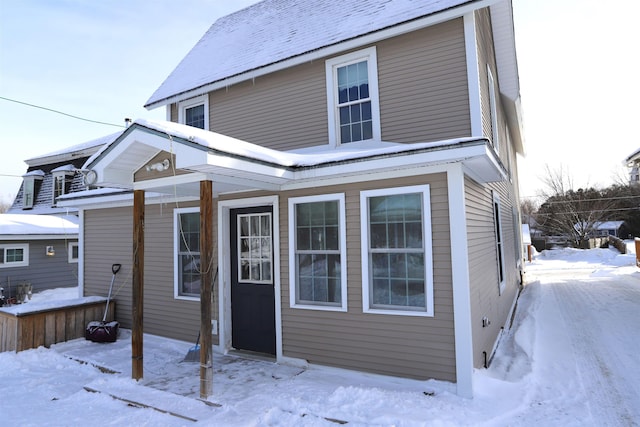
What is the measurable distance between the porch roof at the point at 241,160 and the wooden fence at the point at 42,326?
3537mm

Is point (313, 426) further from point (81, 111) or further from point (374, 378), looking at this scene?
point (81, 111)

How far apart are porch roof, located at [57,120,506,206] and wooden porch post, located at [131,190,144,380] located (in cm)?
35

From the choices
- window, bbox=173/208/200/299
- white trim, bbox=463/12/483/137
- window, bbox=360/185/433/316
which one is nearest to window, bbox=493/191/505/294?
white trim, bbox=463/12/483/137

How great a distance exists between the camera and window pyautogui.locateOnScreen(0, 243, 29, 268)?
12531 millimetres

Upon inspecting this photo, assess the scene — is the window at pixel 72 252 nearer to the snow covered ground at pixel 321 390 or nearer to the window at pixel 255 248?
the snow covered ground at pixel 321 390

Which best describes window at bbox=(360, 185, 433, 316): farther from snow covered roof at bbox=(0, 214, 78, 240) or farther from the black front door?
snow covered roof at bbox=(0, 214, 78, 240)

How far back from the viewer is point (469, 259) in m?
4.69

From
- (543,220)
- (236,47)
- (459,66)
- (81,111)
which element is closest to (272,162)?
(459,66)

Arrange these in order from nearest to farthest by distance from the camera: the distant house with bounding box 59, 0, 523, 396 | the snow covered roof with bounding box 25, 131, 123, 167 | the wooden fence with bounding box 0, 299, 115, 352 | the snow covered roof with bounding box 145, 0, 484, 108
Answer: the distant house with bounding box 59, 0, 523, 396
the snow covered roof with bounding box 145, 0, 484, 108
the wooden fence with bounding box 0, 299, 115, 352
the snow covered roof with bounding box 25, 131, 123, 167

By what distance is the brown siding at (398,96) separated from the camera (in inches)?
226

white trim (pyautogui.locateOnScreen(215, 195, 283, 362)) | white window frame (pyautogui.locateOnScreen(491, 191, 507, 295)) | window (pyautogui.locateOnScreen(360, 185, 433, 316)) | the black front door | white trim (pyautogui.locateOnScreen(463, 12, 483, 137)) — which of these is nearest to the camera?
window (pyautogui.locateOnScreen(360, 185, 433, 316))

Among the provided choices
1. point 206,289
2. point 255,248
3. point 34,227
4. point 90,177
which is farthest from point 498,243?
point 34,227

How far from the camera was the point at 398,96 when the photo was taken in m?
6.15

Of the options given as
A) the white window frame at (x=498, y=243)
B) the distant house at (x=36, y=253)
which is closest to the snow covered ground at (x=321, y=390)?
the white window frame at (x=498, y=243)
